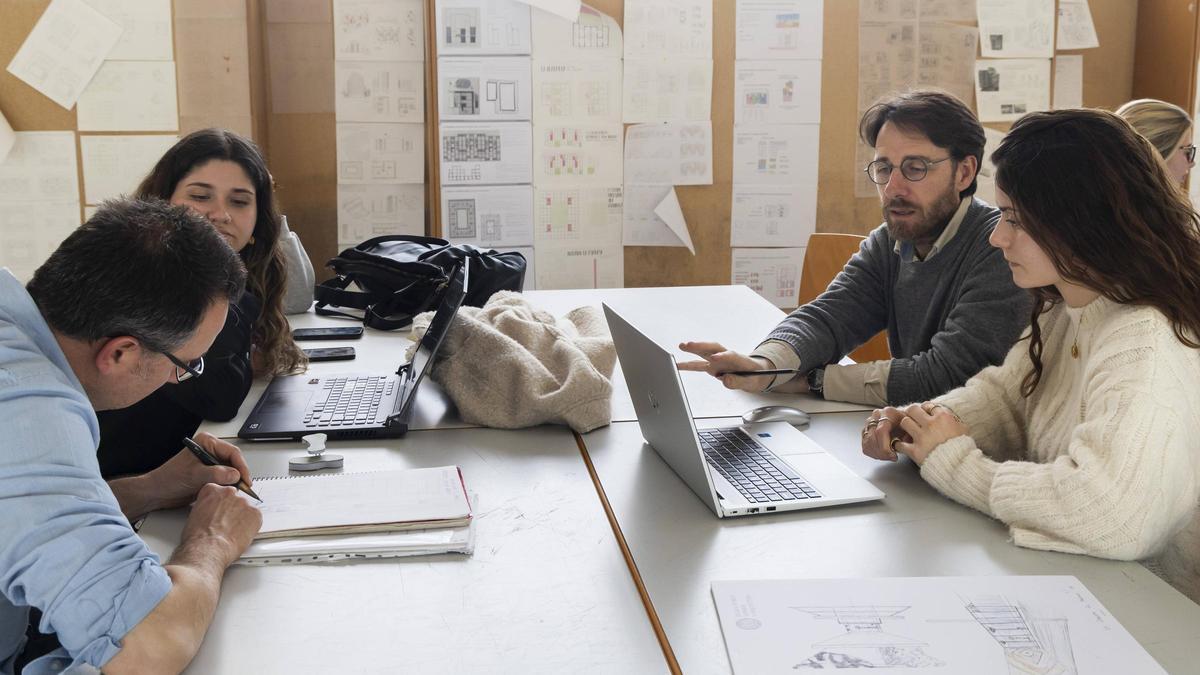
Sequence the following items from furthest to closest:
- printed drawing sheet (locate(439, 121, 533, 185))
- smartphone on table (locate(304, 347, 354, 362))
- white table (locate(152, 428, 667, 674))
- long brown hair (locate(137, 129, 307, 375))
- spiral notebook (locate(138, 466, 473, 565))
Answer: printed drawing sheet (locate(439, 121, 533, 185)) → smartphone on table (locate(304, 347, 354, 362)) → long brown hair (locate(137, 129, 307, 375)) → spiral notebook (locate(138, 466, 473, 565)) → white table (locate(152, 428, 667, 674))

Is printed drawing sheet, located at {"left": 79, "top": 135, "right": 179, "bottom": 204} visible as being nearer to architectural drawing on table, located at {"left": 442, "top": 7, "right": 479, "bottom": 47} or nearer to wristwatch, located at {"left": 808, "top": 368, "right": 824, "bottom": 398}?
architectural drawing on table, located at {"left": 442, "top": 7, "right": 479, "bottom": 47}

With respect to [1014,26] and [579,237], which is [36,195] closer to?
[579,237]

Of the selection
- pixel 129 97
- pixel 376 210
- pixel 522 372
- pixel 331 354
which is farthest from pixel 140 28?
pixel 522 372

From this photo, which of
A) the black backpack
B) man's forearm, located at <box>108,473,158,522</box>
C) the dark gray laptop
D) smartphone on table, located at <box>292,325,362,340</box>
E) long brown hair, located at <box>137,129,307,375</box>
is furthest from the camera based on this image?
the black backpack

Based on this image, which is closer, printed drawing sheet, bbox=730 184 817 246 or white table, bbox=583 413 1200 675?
white table, bbox=583 413 1200 675

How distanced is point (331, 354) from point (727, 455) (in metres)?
1.14

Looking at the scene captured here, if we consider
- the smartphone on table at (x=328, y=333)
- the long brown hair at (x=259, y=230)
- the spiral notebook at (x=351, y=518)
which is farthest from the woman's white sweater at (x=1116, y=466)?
the smartphone on table at (x=328, y=333)

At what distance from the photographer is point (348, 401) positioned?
2.06m

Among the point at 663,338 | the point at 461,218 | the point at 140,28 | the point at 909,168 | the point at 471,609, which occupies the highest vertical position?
the point at 140,28

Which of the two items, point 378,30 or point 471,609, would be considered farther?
point 378,30

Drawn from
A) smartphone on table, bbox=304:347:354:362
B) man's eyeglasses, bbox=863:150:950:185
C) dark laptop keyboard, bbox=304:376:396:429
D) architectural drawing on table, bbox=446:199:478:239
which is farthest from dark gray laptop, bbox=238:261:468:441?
architectural drawing on table, bbox=446:199:478:239

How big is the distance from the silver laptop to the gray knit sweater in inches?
16.9

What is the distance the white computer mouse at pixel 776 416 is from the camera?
1.89m

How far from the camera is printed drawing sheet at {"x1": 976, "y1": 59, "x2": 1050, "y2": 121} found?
4355mm
